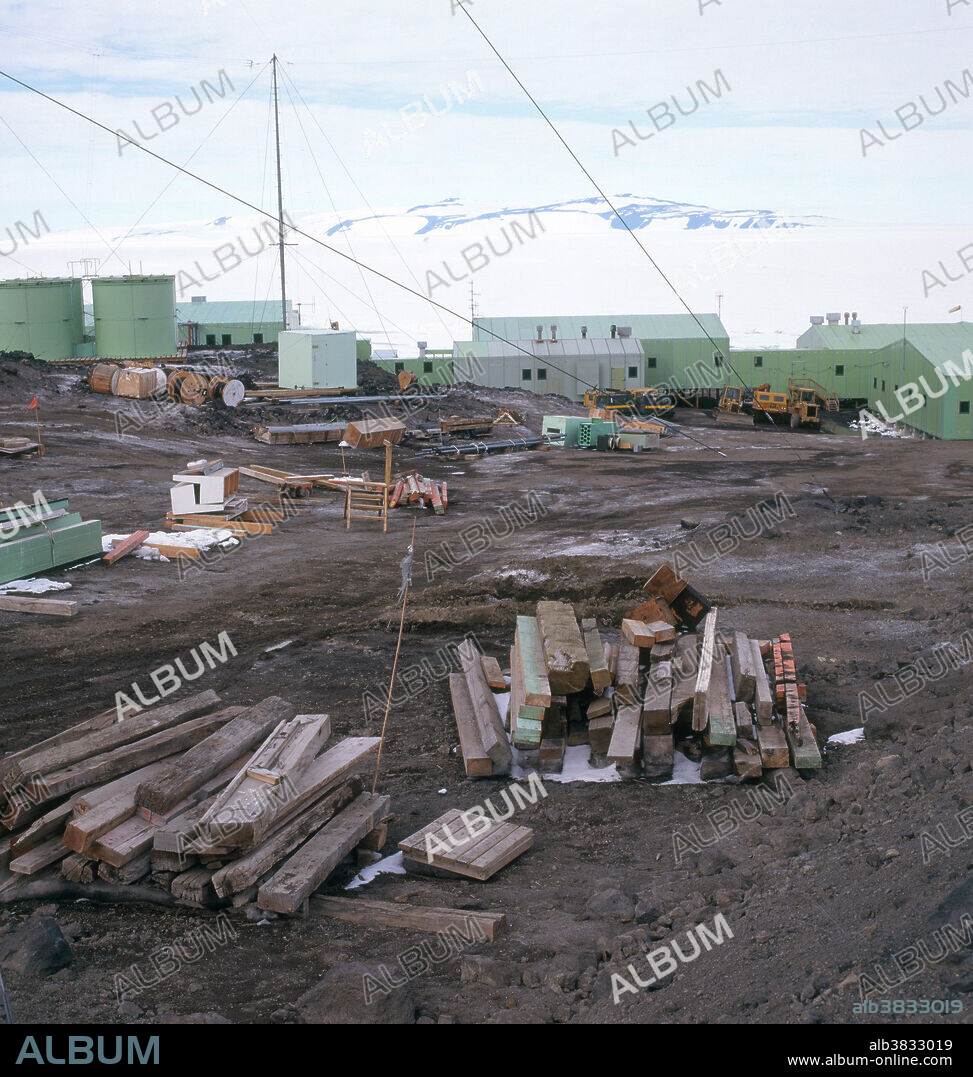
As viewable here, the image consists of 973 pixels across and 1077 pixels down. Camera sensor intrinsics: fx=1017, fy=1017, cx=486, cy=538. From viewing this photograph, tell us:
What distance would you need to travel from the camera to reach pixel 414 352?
223 ft

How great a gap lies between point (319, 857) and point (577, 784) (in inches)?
116

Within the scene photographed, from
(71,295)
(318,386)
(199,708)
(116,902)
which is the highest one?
(71,295)

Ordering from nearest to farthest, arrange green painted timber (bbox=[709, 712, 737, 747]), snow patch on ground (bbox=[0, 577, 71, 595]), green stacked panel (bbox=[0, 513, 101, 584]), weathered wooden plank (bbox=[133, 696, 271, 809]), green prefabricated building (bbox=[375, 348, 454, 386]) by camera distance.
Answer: weathered wooden plank (bbox=[133, 696, 271, 809]) → green painted timber (bbox=[709, 712, 737, 747]) → snow patch on ground (bbox=[0, 577, 71, 595]) → green stacked panel (bbox=[0, 513, 101, 584]) → green prefabricated building (bbox=[375, 348, 454, 386])

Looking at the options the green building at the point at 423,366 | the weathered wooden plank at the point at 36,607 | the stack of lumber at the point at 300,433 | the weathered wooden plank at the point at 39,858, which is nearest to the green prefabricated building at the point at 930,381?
the green building at the point at 423,366

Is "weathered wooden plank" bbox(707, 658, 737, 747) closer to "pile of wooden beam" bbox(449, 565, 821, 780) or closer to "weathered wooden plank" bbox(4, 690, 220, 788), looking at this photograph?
"pile of wooden beam" bbox(449, 565, 821, 780)

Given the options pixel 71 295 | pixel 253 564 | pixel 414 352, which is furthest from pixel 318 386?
pixel 414 352

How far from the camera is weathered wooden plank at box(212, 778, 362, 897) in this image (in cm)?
638

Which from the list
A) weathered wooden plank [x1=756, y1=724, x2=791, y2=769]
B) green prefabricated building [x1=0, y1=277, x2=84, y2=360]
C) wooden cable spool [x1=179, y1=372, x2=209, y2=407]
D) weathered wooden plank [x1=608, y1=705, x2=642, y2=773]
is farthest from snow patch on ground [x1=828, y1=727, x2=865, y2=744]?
green prefabricated building [x1=0, y1=277, x2=84, y2=360]

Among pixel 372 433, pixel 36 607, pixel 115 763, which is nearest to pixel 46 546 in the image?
pixel 36 607

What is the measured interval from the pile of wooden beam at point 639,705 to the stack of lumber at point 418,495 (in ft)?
38.6

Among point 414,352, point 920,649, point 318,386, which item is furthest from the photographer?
point 414,352

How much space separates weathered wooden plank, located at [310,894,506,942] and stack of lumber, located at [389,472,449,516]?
1606 centimetres
